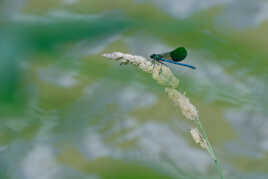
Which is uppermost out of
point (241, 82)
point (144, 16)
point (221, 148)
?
point (144, 16)

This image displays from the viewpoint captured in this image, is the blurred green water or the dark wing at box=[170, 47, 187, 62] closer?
the dark wing at box=[170, 47, 187, 62]

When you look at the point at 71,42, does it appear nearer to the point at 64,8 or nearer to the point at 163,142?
the point at 64,8


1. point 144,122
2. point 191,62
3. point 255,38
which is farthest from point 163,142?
point 255,38

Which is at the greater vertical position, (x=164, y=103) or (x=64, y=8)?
(x=64, y=8)

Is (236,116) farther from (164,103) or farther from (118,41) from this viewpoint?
(118,41)

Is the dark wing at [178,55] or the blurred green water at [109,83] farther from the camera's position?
the blurred green water at [109,83]

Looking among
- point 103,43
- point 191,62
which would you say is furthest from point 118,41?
point 191,62

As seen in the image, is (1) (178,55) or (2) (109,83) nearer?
(1) (178,55)
